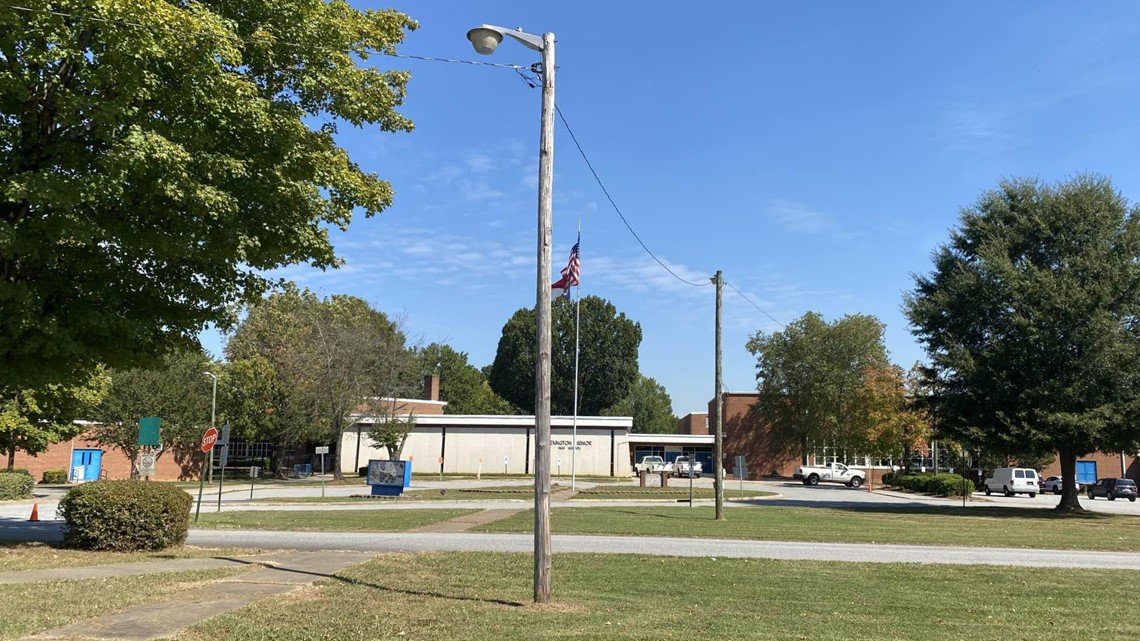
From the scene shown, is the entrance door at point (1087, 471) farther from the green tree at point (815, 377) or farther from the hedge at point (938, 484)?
the hedge at point (938, 484)

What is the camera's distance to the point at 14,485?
33031mm

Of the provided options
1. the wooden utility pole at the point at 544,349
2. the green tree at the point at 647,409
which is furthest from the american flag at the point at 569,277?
the green tree at the point at 647,409

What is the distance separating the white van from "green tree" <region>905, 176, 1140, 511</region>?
1767cm

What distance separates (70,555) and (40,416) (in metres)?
25.8

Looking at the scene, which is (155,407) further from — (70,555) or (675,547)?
(675,547)

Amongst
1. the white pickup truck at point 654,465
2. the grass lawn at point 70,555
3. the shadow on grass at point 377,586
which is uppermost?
the shadow on grass at point 377,586

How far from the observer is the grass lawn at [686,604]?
8102mm

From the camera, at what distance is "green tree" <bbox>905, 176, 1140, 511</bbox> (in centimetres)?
3031

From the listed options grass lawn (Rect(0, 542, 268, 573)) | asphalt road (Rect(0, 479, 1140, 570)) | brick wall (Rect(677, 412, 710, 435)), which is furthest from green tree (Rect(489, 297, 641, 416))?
grass lawn (Rect(0, 542, 268, 573))

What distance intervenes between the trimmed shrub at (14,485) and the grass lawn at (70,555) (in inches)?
859

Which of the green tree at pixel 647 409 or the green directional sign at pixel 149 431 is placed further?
the green tree at pixel 647 409

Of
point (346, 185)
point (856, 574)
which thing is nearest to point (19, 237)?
point (346, 185)

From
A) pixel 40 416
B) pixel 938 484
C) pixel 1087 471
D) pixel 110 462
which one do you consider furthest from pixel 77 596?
pixel 1087 471

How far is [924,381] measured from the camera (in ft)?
116
